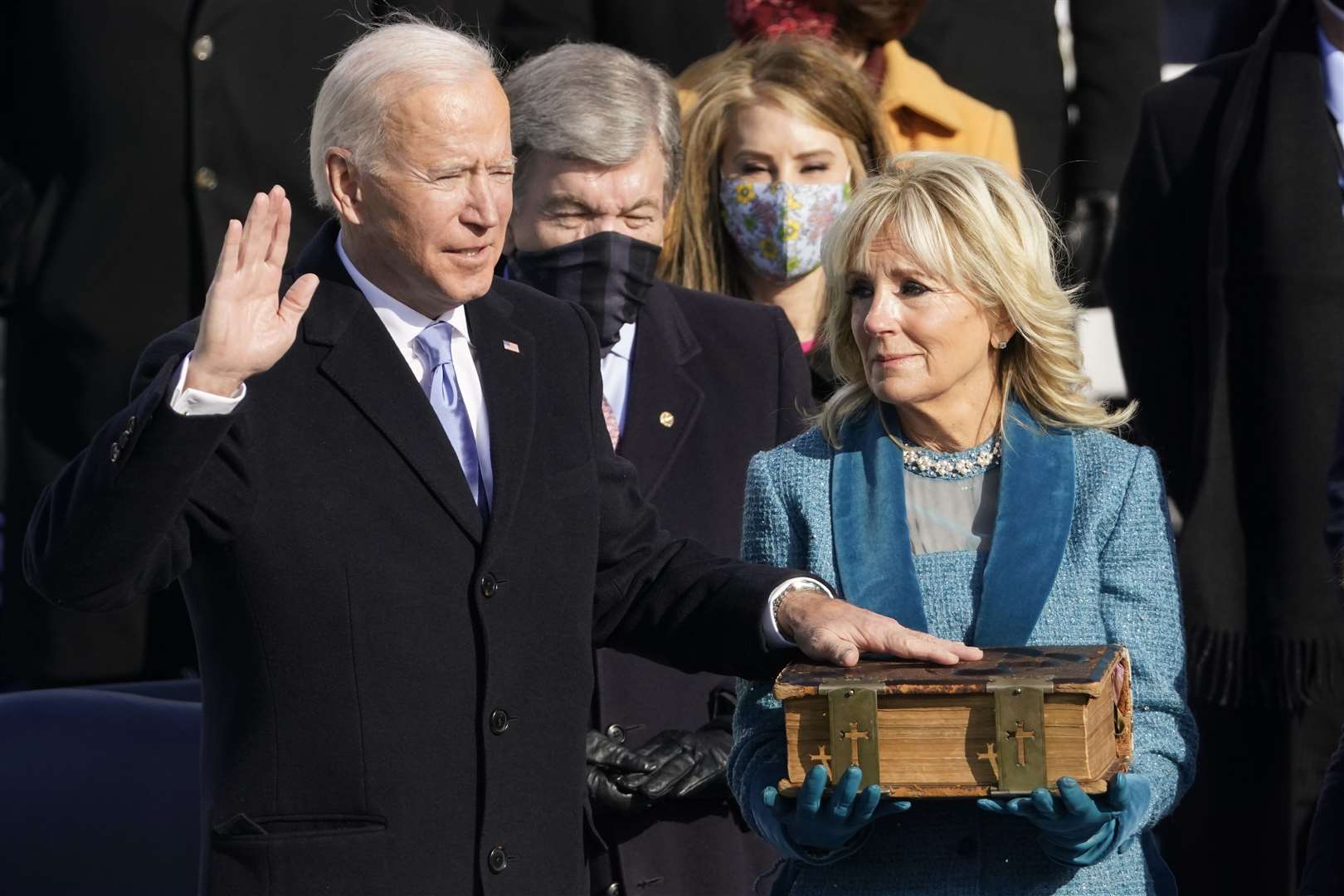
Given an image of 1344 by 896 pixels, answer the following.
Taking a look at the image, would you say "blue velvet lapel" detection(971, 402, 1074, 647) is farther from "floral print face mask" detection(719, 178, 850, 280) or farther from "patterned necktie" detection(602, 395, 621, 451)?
"floral print face mask" detection(719, 178, 850, 280)

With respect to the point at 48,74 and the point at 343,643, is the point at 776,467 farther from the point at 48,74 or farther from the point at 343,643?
the point at 48,74

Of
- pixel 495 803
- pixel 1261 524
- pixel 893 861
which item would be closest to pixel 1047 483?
pixel 893 861

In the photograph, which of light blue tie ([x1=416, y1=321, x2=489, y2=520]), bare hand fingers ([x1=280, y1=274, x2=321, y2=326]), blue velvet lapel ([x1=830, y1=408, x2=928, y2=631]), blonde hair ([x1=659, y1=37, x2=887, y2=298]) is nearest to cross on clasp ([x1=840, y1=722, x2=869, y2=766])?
blue velvet lapel ([x1=830, y1=408, x2=928, y2=631])

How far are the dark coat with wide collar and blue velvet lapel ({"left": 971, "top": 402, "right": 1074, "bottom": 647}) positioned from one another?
1.62 metres

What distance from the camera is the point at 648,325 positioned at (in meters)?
4.38

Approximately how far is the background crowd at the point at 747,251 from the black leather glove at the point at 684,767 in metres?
0.21

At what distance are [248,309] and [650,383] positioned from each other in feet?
5.05

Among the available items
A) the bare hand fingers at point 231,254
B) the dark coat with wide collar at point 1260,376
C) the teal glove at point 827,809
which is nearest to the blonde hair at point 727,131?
the dark coat with wide collar at point 1260,376

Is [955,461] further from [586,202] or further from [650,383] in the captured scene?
[586,202]

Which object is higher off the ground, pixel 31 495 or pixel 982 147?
pixel 982 147

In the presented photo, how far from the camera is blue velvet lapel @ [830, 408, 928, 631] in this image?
136 inches

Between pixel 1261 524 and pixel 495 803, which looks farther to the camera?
pixel 1261 524

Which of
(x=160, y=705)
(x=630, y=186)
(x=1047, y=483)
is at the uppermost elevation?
(x=630, y=186)

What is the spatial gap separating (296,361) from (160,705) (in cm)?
73
